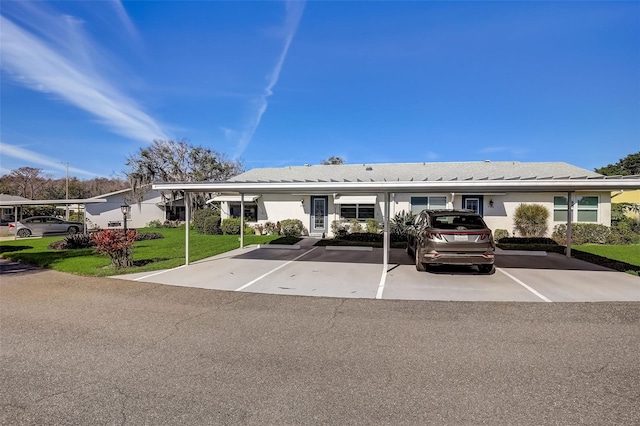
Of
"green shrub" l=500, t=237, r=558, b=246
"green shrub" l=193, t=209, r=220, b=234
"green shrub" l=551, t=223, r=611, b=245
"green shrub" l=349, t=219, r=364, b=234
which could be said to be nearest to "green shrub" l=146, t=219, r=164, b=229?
"green shrub" l=193, t=209, r=220, b=234

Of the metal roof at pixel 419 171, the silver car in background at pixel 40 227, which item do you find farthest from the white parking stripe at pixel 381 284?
the silver car in background at pixel 40 227

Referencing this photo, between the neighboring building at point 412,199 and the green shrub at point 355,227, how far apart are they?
545mm

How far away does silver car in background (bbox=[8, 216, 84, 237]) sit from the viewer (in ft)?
72.0

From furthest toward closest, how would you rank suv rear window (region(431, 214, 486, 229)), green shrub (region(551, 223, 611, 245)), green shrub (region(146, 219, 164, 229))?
green shrub (region(146, 219, 164, 229)) < green shrub (region(551, 223, 611, 245)) < suv rear window (region(431, 214, 486, 229))

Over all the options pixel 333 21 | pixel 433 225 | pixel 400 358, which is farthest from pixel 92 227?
pixel 400 358

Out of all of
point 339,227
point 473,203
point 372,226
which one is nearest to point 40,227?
point 339,227

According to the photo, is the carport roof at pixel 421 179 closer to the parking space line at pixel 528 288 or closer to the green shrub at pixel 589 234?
the parking space line at pixel 528 288

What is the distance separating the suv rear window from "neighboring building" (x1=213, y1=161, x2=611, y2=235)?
6.58 metres

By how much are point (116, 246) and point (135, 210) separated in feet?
78.6

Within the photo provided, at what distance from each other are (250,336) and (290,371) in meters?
1.24

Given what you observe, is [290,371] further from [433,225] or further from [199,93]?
[199,93]

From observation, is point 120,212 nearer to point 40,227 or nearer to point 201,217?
point 40,227

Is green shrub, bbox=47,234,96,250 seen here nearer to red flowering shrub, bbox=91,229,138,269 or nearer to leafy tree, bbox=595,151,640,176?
red flowering shrub, bbox=91,229,138,269

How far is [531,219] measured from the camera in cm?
1662
